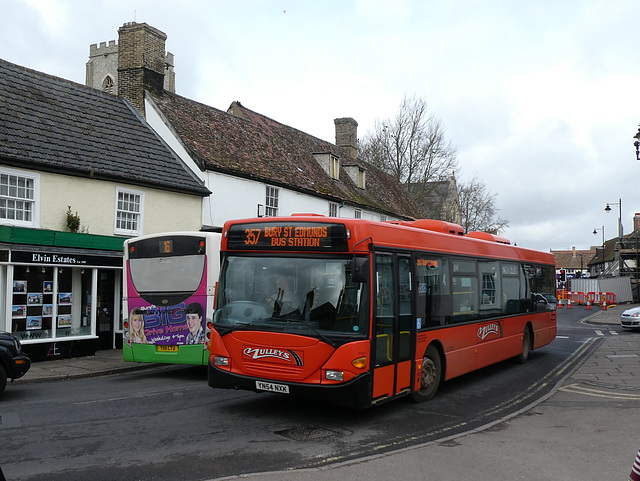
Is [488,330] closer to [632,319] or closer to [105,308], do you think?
[105,308]

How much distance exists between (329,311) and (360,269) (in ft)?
2.35

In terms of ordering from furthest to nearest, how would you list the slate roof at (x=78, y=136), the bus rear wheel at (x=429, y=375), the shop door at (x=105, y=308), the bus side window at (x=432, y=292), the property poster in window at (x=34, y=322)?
the shop door at (x=105, y=308) → the slate roof at (x=78, y=136) → the property poster in window at (x=34, y=322) → the bus rear wheel at (x=429, y=375) → the bus side window at (x=432, y=292)

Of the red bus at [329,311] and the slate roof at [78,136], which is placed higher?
the slate roof at [78,136]

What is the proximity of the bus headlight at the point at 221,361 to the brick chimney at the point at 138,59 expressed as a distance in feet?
51.5

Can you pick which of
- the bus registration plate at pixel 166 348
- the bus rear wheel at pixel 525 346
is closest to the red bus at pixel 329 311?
the bus registration plate at pixel 166 348

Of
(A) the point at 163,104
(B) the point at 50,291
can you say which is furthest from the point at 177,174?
(B) the point at 50,291

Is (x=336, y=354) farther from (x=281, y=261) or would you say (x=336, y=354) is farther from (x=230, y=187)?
(x=230, y=187)

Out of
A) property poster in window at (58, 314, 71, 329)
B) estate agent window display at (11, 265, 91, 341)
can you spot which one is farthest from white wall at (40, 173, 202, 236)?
property poster in window at (58, 314, 71, 329)

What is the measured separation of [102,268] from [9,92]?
586 centimetres

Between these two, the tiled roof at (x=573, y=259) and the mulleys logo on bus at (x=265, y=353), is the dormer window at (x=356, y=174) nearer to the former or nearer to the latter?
the mulleys logo on bus at (x=265, y=353)

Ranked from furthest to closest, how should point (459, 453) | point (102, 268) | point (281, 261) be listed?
Result: point (102, 268) → point (281, 261) → point (459, 453)

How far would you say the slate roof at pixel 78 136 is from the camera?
51.7 feet

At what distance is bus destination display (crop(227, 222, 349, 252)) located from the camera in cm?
796

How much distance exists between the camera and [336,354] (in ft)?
24.8
